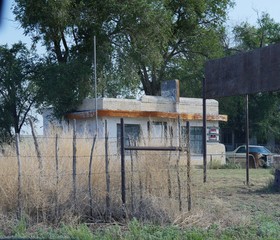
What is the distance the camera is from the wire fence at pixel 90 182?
10898 millimetres

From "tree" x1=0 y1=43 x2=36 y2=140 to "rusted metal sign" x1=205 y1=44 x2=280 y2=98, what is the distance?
1650 centimetres

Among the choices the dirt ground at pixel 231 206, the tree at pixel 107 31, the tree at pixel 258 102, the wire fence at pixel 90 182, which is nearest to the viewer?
the dirt ground at pixel 231 206

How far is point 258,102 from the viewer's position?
50.5 m

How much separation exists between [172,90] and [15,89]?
8904 millimetres

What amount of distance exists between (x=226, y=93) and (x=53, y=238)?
9.23 metres

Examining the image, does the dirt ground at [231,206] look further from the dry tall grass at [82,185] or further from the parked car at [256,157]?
the parked car at [256,157]

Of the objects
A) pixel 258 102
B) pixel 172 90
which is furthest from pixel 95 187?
pixel 258 102

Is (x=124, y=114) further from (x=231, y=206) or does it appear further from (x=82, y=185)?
(x=82, y=185)

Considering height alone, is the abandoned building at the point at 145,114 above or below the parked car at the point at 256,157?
above

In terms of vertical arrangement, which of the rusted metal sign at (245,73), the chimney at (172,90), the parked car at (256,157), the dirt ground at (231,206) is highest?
the chimney at (172,90)

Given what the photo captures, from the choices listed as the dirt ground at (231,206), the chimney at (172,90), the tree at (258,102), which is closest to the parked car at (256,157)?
the chimney at (172,90)

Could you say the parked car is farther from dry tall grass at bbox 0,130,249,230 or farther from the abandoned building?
dry tall grass at bbox 0,130,249,230

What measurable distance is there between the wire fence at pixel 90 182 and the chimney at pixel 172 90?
19.5 meters

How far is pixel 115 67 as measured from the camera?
108ft
